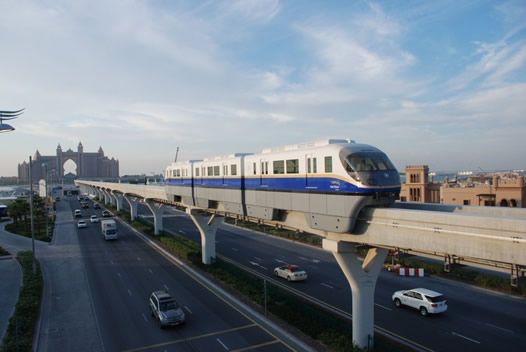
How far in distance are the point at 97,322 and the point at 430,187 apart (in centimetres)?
5566

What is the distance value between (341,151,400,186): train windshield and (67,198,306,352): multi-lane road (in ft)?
29.9

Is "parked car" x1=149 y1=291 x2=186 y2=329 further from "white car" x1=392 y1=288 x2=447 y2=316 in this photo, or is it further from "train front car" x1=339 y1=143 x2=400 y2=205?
"white car" x1=392 y1=288 x2=447 y2=316

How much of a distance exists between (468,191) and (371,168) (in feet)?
164

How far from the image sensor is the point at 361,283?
1811 centimetres

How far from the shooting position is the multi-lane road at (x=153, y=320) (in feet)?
64.0

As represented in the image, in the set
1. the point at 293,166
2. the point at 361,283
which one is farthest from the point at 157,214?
the point at 361,283

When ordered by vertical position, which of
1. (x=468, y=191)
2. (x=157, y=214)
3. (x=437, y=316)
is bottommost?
(x=437, y=316)

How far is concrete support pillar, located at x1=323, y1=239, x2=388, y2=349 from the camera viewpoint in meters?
18.0

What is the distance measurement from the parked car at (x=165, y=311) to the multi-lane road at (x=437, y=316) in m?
9.67

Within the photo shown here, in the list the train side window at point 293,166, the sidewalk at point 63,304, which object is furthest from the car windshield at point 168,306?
the train side window at point 293,166

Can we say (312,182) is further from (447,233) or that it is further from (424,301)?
(424,301)

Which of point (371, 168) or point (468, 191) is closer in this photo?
point (371, 168)

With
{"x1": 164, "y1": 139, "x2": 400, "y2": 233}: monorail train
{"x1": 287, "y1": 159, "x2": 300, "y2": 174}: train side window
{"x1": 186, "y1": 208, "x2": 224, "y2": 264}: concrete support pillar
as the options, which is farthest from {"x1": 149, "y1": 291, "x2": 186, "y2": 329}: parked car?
{"x1": 186, "y1": 208, "x2": 224, "y2": 264}: concrete support pillar

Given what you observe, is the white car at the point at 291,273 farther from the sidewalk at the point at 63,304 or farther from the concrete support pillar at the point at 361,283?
the sidewalk at the point at 63,304
